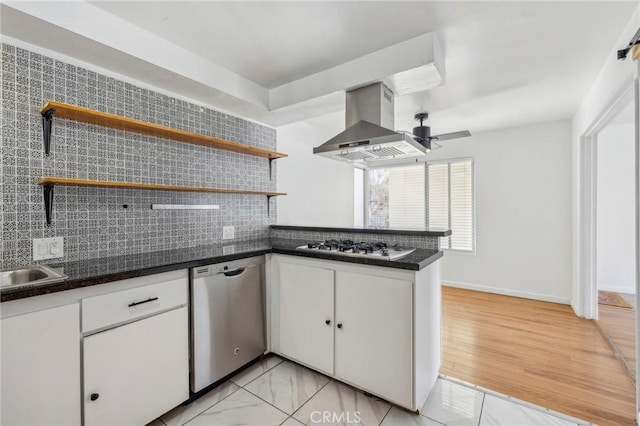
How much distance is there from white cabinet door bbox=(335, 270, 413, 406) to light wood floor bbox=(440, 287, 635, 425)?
0.71 m

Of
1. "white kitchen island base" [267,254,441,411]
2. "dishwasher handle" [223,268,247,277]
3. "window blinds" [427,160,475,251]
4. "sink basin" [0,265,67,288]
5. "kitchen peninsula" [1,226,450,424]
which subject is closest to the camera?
"kitchen peninsula" [1,226,450,424]

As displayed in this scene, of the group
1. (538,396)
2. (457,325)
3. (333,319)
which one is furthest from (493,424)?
(457,325)

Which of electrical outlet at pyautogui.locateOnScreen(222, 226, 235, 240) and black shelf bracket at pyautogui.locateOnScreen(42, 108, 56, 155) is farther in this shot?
electrical outlet at pyautogui.locateOnScreen(222, 226, 235, 240)

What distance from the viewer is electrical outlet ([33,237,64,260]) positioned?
1562 mm

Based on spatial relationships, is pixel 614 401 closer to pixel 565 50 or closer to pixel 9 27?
pixel 565 50

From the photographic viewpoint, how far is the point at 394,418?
163 centimetres

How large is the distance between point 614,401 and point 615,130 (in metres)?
3.93

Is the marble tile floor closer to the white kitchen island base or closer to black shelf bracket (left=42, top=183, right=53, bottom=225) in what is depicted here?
the white kitchen island base

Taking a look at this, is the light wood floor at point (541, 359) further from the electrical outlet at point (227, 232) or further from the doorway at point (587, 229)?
the electrical outlet at point (227, 232)

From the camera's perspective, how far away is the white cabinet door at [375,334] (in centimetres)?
161

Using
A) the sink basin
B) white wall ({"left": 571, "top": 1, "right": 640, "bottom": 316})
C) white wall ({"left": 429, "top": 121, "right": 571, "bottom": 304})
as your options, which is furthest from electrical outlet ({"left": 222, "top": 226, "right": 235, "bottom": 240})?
white wall ({"left": 429, "top": 121, "right": 571, "bottom": 304})

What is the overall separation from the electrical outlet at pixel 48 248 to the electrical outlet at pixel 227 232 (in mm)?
1101

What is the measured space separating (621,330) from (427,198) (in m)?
2.60

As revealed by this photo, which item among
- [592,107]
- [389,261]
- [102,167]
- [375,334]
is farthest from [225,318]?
[592,107]
